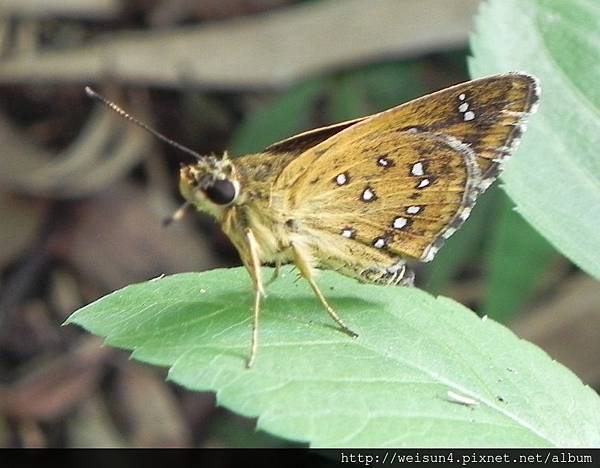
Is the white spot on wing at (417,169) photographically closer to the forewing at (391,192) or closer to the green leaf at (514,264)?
the forewing at (391,192)

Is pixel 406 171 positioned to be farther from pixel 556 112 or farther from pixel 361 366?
pixel 361 366

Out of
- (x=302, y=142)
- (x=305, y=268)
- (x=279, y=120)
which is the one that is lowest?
(x=279, y=120)

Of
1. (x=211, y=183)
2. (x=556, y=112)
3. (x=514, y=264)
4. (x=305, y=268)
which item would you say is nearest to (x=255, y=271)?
(x=305, y=268)

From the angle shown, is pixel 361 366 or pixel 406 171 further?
pixel 406 171

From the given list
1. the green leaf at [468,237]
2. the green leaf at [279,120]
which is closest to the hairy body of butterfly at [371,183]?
the green leaf at [468,237]

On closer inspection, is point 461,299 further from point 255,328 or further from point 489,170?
point 255,328

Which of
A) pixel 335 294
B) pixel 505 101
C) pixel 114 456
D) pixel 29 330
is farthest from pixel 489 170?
pixel 29 330
